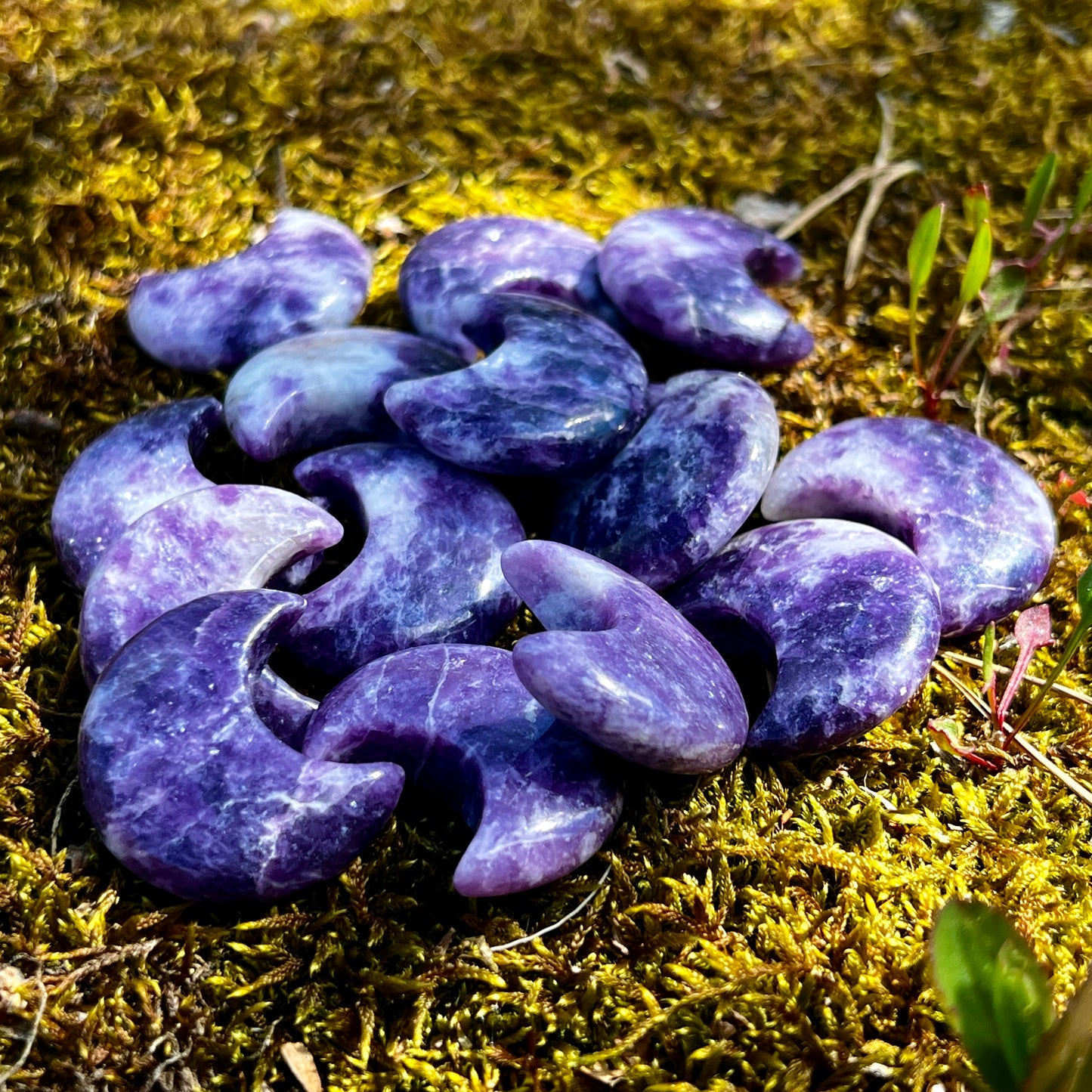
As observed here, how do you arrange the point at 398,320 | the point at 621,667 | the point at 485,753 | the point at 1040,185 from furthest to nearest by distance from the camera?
the point at 398,320 → the point at 1040,185 → the point at 485,753 → the point at 621,667

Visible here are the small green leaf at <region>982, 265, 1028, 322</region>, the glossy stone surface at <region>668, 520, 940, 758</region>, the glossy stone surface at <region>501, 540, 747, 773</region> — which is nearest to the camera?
the glossy stone surface at <region>501, 540, 747, 773</region>

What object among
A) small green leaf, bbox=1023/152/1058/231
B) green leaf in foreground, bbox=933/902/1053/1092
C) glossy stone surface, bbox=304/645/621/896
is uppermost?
small green leaf, bbox=1023/152/1058/231

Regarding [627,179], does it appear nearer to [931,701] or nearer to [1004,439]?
[1004,439]

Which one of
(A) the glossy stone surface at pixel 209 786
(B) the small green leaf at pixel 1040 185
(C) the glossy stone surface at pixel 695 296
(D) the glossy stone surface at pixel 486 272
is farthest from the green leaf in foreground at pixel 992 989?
(B) the small green leaf at pixel 1040 185

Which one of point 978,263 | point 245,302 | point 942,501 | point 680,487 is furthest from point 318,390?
point 978,263

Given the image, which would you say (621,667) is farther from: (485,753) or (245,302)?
(245,302)

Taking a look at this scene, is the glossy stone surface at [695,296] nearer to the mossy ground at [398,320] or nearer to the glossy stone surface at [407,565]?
the mossy ground at [398,320]

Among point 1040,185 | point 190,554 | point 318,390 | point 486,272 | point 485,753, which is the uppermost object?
point 1040,185

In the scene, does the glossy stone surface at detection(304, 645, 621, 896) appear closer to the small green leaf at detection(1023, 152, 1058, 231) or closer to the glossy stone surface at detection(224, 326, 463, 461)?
the glossy stone surface at detection(224, 326, 463, 461)

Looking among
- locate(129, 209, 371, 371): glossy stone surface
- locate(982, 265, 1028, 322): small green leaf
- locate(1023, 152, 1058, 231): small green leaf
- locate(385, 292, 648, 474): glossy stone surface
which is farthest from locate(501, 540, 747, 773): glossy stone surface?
locate(1023, 152, 1058, 231): small green leaf
